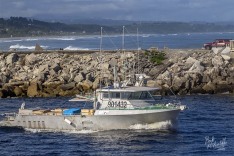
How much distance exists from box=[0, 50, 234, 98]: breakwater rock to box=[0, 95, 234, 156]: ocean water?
12.5 m

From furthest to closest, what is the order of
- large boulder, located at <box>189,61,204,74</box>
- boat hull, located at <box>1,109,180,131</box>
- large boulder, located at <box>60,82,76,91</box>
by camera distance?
large boulder, located at <box>189,61,204,74</box> → large boulder, located at <box>60,82,76,91</box> → boat hull, located at <box>1,109,180,131</box>

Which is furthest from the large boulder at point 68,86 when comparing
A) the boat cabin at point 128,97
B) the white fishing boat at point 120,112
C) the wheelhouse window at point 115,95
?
the wheelhouse window at point 115,95

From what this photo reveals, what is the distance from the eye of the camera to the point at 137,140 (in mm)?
41812

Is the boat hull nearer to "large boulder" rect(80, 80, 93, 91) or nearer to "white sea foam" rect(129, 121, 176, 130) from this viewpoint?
"white sea foam" rect(129, 121, 176, 130)

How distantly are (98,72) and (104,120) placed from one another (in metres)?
21.4

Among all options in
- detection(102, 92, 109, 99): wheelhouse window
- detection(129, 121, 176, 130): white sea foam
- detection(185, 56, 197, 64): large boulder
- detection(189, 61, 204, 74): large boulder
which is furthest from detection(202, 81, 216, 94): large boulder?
detection(102, 92, 109, 99): wheelhouse window

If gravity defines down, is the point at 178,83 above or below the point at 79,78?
below

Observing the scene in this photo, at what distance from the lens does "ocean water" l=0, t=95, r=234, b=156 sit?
129 feet

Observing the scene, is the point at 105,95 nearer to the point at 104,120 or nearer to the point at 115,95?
the point at 115,95

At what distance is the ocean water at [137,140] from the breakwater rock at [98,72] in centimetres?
1253

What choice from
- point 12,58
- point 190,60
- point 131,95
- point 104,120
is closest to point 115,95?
point 131,95

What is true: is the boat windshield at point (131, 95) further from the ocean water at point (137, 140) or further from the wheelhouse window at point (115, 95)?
the ocean water at point (137, 140)

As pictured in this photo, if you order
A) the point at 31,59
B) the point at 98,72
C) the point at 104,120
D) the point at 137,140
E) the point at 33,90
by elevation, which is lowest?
the point at 137,140

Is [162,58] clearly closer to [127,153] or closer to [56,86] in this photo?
[56,86]
